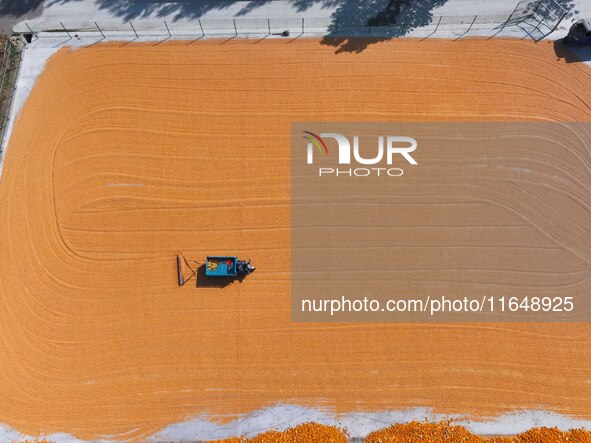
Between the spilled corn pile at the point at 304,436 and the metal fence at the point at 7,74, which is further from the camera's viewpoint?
the metal fence at the point at 7,74

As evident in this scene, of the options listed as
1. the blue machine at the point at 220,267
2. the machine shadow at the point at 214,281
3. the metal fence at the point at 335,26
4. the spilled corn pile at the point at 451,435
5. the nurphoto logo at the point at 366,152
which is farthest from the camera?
the metal fence at the point at 335,26

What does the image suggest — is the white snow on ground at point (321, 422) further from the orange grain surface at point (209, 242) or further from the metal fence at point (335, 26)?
the metal fence at point (335, 26)

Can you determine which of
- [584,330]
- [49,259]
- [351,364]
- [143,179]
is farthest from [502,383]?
[49,259]

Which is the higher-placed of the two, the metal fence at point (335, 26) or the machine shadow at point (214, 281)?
the metal fence at point (335, 26)

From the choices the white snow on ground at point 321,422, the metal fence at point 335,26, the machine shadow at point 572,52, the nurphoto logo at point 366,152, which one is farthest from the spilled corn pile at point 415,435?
the metal fence at point 335,26

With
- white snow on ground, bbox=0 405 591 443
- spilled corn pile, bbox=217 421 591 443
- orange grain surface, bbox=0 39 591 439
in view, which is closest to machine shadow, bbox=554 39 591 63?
orange grain surface, bbox=0 39 591 439

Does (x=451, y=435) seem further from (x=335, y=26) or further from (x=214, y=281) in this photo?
(x=335, y=26)

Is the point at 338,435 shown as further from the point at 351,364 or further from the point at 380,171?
the point at 380,171
